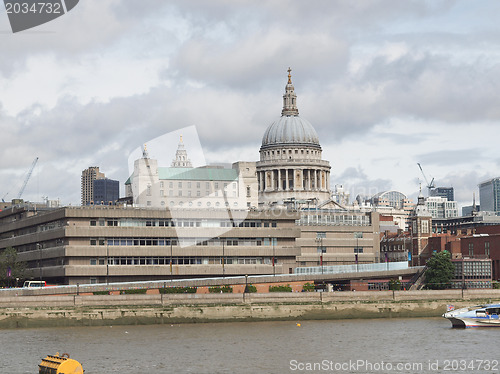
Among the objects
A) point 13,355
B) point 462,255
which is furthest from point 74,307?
point 462,255

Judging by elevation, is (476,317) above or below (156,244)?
below

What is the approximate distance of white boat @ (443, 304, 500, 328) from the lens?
105 metres

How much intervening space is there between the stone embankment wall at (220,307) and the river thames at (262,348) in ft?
9.75

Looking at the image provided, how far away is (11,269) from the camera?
518 feet

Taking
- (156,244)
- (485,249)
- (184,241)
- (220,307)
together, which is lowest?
(220,307)

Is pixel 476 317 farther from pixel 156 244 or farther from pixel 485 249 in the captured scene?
pixel 485 249

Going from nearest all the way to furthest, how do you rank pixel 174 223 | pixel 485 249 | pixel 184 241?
pixel 184 241
pixel 174 223
pixel 485 249

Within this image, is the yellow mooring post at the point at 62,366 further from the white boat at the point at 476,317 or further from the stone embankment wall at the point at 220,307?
the white boat at the point at 476,317

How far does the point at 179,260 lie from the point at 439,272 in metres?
42.2

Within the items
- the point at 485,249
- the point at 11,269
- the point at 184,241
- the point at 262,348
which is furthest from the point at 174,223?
the point at 262,348

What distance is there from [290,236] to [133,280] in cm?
2660

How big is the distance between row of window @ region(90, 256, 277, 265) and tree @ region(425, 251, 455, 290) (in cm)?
→ 2613

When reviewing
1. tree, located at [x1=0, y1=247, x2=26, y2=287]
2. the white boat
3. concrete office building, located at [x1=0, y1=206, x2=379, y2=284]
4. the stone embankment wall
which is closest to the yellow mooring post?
the stone embankment wall

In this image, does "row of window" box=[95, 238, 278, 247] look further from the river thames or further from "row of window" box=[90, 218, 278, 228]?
the river thames
